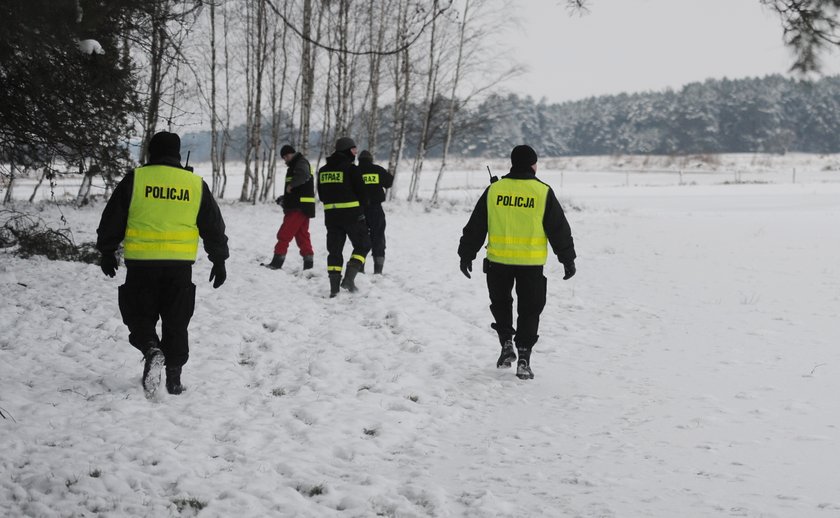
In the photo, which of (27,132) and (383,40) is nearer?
(27,132)

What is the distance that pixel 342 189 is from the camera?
28.0 feet

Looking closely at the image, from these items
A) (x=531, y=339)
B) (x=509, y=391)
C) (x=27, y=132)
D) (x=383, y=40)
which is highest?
(x=383, y=40)

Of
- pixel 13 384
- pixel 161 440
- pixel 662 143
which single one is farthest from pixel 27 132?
pixel 662 143

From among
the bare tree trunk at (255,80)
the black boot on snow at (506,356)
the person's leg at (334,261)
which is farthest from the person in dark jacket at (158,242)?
the bare tree trunk at (255,80)

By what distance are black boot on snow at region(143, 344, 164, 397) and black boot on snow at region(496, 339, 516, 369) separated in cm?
280

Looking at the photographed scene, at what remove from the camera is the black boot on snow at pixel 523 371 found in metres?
5.76

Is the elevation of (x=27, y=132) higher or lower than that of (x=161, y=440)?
higher

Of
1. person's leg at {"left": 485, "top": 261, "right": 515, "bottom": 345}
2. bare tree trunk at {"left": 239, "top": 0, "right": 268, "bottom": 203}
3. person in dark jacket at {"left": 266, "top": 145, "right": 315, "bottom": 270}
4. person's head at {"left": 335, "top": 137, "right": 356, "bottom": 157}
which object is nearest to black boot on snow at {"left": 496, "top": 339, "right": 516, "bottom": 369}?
person's leg at {"left": 485, "top": 261, "right": 515, "bottom": 345}

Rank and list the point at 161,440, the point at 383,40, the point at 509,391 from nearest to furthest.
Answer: the point at 161,440 → the point at 509,391 → the point at 383,40

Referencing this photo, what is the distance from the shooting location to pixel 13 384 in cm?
476

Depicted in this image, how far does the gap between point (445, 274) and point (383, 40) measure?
13.2m

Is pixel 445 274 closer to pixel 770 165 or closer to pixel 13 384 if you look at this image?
pixel 13 384

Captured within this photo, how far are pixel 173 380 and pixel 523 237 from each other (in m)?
2.92

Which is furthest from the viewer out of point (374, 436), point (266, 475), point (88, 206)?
point (88, 206)
